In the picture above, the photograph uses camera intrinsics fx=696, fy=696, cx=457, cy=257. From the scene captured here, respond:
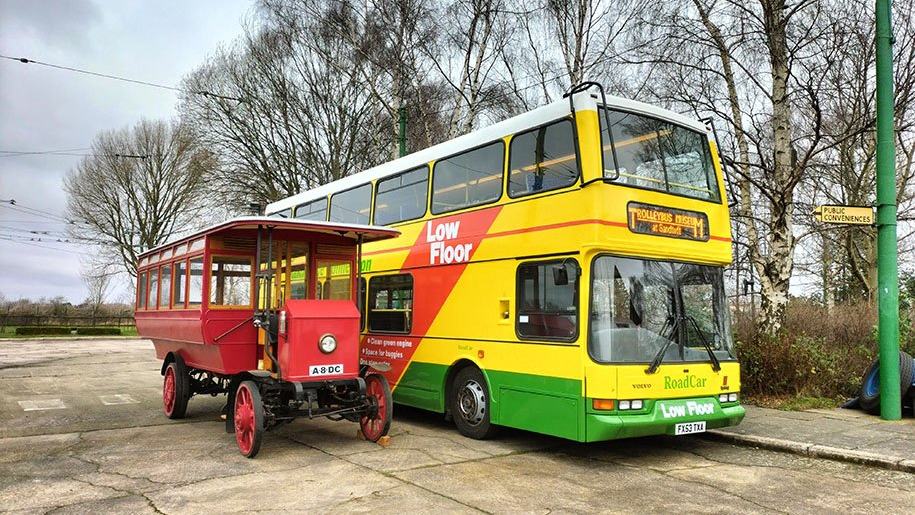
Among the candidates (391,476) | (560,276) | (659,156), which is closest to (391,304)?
(560,276)

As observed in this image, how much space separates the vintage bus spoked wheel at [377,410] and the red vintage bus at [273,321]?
13mm

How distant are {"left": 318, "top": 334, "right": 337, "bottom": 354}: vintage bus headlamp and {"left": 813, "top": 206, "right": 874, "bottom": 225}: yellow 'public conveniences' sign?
276 inches

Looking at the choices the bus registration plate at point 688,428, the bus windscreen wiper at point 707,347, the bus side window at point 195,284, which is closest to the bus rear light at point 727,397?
the bus windscreen wiper at point 707,347

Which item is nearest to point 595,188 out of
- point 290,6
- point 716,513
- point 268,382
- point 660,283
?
point 660,283

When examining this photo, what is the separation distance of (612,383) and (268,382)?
13.1ft

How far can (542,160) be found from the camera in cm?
821

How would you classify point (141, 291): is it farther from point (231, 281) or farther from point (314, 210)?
point (231, 281)

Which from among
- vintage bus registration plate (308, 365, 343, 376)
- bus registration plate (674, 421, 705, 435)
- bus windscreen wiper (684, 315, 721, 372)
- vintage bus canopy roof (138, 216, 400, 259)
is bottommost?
Result: bus registration plate (674, 421, 705, 435)

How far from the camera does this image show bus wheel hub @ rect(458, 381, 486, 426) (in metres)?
8.71

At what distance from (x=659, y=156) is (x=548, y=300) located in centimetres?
213

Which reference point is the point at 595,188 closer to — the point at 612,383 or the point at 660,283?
the point at 660,283

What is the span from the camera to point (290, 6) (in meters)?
22.8

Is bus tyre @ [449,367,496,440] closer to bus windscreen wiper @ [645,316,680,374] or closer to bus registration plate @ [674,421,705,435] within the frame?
bus windscreen wiper @ [645,316,680,374]

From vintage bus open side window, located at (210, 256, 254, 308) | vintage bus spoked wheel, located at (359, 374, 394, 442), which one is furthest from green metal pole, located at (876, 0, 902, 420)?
vintage bus open side window, located at (210, 256, 254, 308)
